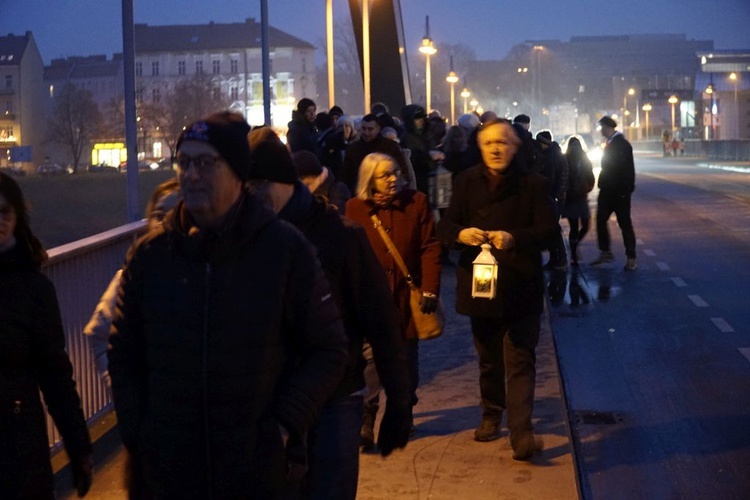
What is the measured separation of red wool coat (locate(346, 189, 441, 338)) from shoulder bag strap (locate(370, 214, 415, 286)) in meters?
0.02

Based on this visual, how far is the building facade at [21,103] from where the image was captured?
340ft

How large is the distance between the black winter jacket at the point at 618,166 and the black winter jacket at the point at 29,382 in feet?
39.1

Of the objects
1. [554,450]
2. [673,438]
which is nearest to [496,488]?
[554,450]

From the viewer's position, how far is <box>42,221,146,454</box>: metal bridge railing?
6934 millimetres

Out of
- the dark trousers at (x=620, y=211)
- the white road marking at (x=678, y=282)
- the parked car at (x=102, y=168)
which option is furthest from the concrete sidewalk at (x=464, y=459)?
the parked car at (x=102, y=168)

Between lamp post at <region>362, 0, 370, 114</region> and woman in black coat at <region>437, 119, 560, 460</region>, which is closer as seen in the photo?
woman in black coat at <region>437, 119, 560, 460</region>

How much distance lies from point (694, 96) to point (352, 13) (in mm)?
104580

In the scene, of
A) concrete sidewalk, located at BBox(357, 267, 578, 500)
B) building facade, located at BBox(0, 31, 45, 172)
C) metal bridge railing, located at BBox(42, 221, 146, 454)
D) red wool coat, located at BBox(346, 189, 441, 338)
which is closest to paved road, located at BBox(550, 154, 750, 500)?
concrete sidewalk, located at BBox(357, 267, 578, 500)

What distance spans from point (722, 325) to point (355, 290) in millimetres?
8284

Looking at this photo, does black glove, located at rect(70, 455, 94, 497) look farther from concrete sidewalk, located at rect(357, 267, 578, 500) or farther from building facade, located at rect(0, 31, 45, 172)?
building facade, located at rect(0, 31, 45, 172)

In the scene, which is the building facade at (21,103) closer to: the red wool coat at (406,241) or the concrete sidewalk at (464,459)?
the concrete sidewalk at (464,459)

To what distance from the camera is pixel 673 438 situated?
7.49 meters

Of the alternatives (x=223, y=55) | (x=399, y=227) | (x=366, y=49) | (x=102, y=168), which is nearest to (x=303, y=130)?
(x=399, y=227)

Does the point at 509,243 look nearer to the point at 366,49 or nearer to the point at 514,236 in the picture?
the point at 514,236
